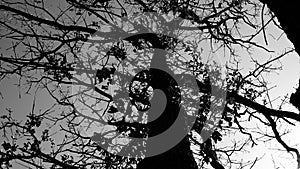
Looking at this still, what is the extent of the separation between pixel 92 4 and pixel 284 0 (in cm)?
408

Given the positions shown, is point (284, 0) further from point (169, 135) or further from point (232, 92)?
point (232, 92)

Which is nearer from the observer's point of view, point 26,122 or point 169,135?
point 169,135

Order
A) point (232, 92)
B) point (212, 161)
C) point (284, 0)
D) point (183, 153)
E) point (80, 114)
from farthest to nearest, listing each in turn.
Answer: point (80, 114) < point (232, 92) < point (212, 161) < point (183, 153) < point (284, 0)

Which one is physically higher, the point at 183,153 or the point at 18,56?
the point at 18,56

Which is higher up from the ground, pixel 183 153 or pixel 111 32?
pixel 111 32

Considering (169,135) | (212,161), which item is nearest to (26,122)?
(169,135)

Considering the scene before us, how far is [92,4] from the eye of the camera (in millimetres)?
5055

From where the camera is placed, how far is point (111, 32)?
513cm

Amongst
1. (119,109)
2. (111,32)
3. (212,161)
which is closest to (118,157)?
(119,109)

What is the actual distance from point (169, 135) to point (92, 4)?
9.69ft

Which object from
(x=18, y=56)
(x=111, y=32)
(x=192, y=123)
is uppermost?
(x=111, y=32)

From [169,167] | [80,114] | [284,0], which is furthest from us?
[80,114]

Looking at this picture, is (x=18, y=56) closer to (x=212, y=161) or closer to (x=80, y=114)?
(x=80, y=114)

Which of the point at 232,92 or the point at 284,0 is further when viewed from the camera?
the point at 232,92
